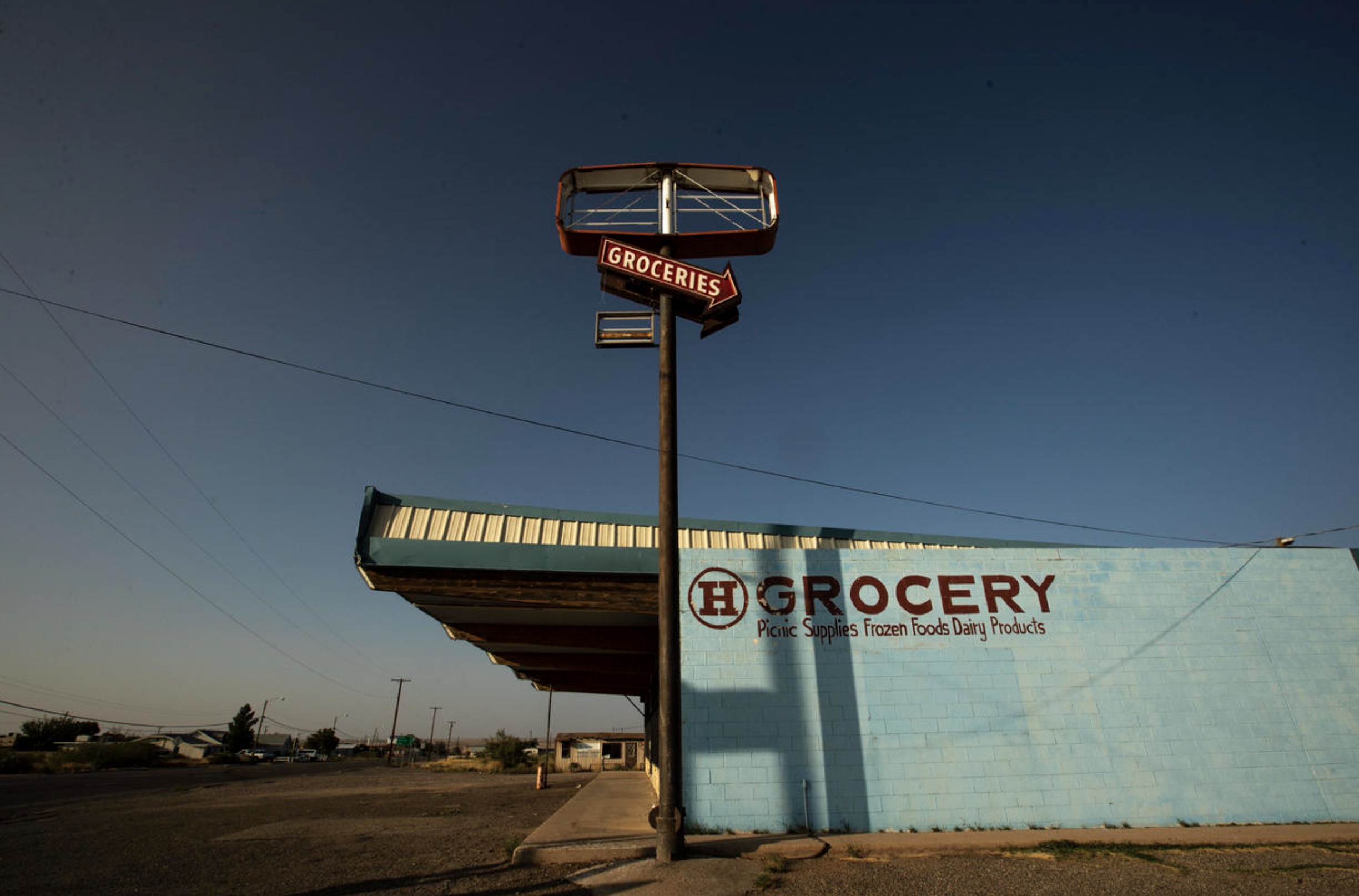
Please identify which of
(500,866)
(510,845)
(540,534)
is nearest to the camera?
(500,866)

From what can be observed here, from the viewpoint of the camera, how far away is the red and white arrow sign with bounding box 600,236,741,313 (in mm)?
9906

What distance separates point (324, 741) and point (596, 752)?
81.5 m

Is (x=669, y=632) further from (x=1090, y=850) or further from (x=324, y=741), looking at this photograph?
(x=324, y=741)

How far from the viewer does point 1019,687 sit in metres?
10.0

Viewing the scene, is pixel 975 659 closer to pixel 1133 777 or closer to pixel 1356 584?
pixel 1133 777

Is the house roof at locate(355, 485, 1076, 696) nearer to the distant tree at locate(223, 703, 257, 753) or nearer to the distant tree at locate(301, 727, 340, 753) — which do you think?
the distant tree at locate(223, 703, 257, 753)

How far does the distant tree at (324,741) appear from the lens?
10444cm

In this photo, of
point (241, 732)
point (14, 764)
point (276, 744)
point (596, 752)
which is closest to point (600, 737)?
point (596, 752)

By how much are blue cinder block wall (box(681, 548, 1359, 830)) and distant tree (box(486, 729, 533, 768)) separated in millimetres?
42594

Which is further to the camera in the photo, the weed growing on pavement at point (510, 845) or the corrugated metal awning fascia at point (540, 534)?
the corrugated metal awning fascia at point (540, 534)

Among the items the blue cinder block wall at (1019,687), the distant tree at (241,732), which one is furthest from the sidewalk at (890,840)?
the distant tree at (241,732)

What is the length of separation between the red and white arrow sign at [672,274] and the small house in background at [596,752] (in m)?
44.6

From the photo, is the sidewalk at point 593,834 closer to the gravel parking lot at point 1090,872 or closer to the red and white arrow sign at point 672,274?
the gravel parking lot at point 1090,872

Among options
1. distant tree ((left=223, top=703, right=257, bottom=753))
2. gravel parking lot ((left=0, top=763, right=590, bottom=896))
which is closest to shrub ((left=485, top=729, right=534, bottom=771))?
gravel parking lot ((left=0, top=763, right=590, bottom=896))
